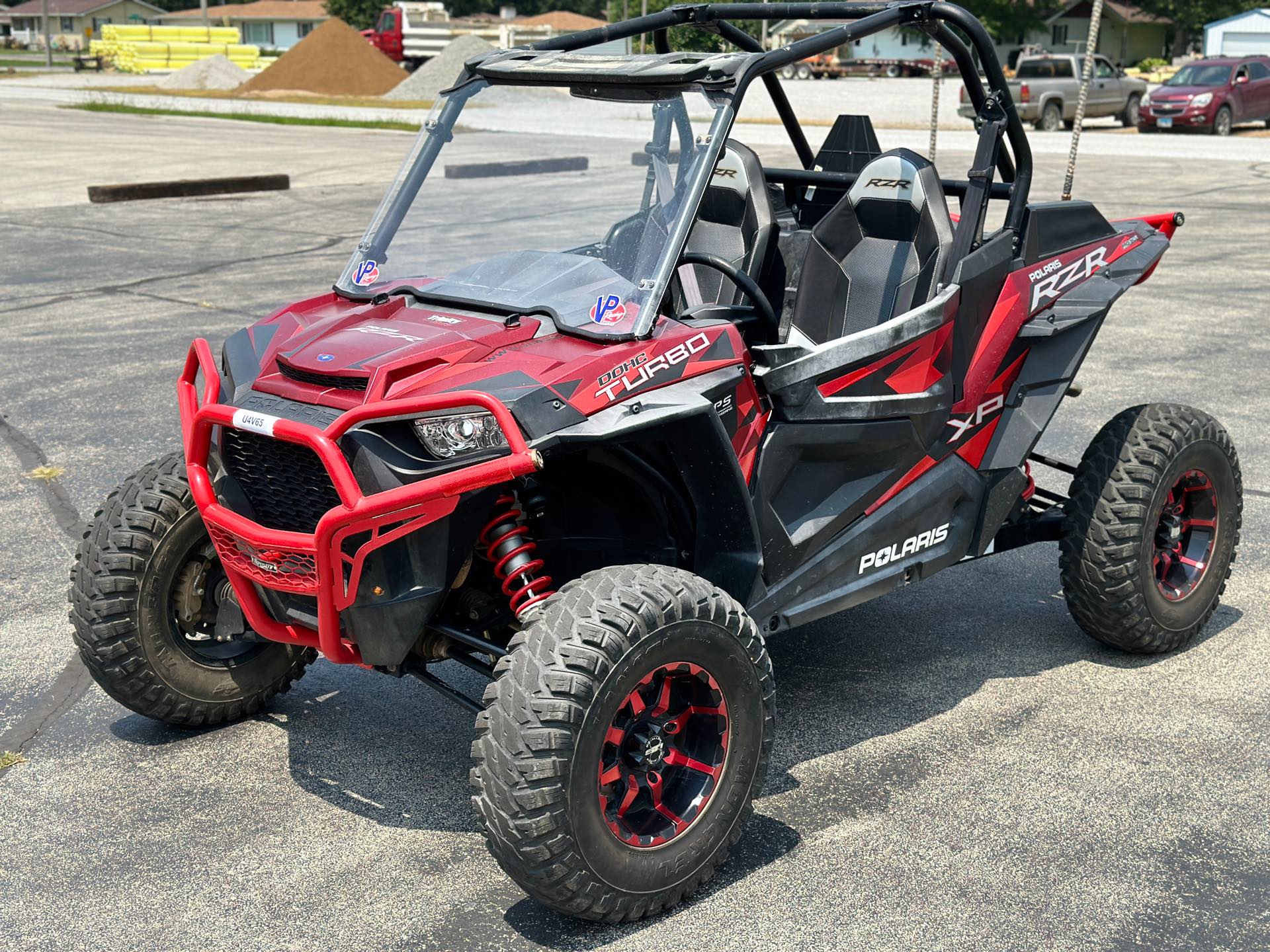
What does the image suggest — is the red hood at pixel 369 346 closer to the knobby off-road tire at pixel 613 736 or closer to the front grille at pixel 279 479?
the front grille at pixel 279 479

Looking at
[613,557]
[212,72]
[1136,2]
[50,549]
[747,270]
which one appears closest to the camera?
[613,557]

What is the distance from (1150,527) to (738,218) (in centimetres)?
181

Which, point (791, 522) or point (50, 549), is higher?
point (791, 522)

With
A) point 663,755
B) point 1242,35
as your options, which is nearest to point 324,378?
point 663,755

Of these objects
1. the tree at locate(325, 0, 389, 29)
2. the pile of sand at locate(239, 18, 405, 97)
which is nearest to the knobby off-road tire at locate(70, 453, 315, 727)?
the pile of sand at locate(239, 18, 405, 97)

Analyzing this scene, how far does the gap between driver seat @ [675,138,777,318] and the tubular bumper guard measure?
5.29 ft

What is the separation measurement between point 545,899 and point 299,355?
155cm

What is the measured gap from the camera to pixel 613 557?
168 inches

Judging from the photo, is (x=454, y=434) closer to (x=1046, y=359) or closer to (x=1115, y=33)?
(x=1046, y=359)

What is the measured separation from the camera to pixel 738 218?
16.2ft

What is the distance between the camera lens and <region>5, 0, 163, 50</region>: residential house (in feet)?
383

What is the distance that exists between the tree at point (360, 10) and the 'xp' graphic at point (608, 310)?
299ft

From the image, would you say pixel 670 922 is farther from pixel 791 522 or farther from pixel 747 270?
pixel 747 270

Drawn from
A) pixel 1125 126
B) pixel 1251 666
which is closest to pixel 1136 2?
pixel 1125 126
